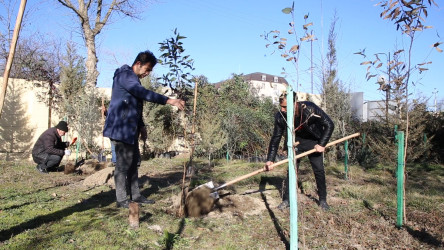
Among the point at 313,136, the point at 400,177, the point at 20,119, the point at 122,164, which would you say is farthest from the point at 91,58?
the point at 400,177

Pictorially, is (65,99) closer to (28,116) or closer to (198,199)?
(28,116)

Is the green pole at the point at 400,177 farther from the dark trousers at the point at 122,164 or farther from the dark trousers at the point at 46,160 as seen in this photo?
the dark trousers at the point at 46,160

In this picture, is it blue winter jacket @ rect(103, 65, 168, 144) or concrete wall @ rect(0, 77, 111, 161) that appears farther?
concrete wall @ rect(0, 77, 111, 161)

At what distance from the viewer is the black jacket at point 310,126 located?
376 centimetres

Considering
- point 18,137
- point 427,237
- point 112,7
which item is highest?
point 112,7

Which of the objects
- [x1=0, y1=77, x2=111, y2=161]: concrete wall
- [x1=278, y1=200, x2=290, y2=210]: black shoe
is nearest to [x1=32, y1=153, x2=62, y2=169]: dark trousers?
[x1=0, y1=77, x2=111, y2=161]: concrete wall

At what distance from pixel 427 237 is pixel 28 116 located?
9.83 meters

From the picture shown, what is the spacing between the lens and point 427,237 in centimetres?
311

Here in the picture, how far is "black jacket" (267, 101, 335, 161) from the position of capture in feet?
12.3

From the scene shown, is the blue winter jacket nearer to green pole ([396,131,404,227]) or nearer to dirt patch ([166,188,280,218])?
dirt patch ([166,188,280,218])

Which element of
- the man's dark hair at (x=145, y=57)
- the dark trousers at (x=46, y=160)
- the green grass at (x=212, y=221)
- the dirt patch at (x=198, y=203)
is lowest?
the green grass at (x=212, y=221)

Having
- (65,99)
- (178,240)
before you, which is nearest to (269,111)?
(65,99)

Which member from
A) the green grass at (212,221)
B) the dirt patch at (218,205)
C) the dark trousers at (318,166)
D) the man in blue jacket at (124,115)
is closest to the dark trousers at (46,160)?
the green grass at (212,221)

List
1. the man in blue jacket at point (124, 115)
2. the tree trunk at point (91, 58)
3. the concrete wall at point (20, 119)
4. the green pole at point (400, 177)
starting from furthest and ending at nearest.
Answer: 1. the tree trunk at point (91, 58)
2. the concrete wall at point (20, 119)
3. the man in blue jacket at point (124, 115)
4. the green pole at point (400, 177)
